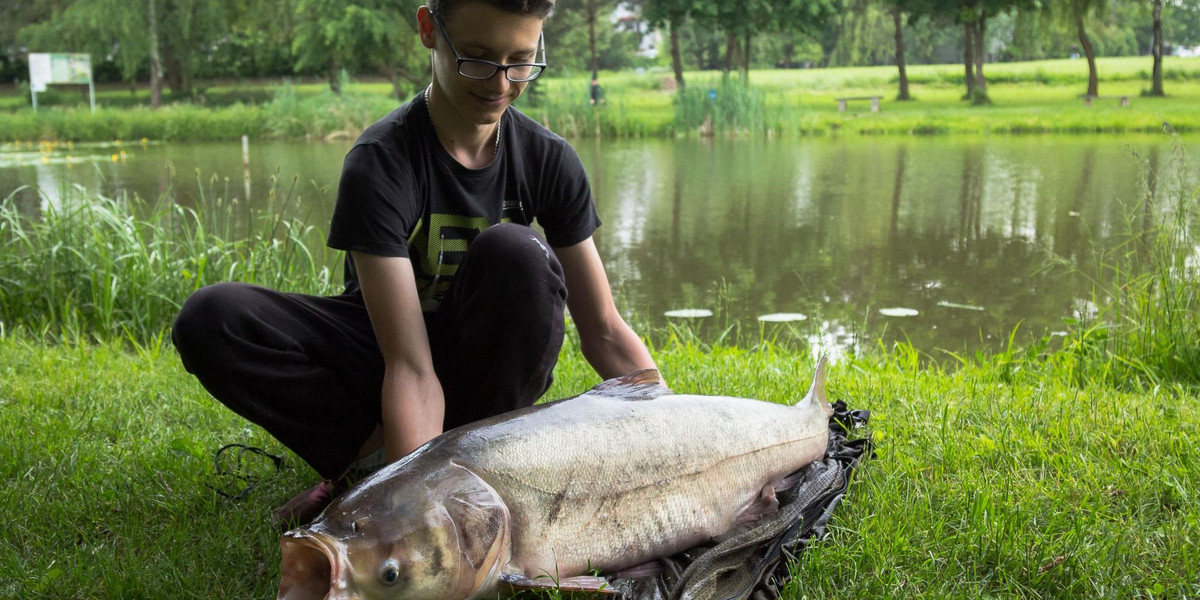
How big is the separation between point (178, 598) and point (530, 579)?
684mm

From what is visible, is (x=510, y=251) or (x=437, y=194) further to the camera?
(x=437, y=194)

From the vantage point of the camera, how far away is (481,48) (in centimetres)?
195

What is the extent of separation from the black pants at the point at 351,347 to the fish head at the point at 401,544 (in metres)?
0.52

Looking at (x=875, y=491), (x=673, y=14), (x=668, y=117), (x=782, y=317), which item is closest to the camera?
(x=875, y=491)

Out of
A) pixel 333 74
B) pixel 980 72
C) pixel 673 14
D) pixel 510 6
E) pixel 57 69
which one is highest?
pixel 673 14

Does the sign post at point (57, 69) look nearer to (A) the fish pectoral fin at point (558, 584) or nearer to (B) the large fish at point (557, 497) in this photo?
(B) the large fish at point (557, 497)

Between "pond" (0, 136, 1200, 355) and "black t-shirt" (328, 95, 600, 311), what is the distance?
207 centimetres

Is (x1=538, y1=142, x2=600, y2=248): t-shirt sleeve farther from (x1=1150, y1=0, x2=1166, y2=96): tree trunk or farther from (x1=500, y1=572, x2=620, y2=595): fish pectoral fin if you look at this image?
(x1=1150, y1=0, x2=1166, y2=96): tree trunk

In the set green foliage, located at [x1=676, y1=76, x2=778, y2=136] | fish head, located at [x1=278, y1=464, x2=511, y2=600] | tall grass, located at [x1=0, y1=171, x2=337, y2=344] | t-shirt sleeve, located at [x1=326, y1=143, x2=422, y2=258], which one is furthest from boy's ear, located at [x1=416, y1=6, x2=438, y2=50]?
green foliage, located at [x1=676, y1=76, x2=778, y2=136]

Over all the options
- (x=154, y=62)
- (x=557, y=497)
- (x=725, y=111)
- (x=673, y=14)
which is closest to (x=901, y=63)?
(x=673, y=14)

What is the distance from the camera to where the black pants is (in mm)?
2012

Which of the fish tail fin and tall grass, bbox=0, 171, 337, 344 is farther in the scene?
tall grass, bbox=0, 171, 337, 344

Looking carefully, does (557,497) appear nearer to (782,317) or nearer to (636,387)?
(636,387)

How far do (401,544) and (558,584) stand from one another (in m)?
0.30
